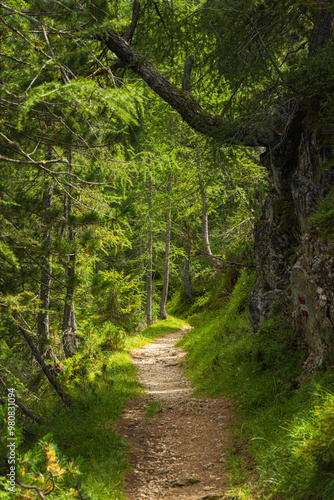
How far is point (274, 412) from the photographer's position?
5.09m

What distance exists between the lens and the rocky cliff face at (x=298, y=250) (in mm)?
4918

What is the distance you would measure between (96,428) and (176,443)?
1332mm

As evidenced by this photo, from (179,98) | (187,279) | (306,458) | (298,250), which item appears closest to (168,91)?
(179,98)

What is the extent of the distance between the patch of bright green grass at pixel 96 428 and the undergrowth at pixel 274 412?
4.87 feet

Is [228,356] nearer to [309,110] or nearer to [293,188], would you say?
[293,188]

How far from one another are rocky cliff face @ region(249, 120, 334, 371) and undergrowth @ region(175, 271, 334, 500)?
0.47 meters

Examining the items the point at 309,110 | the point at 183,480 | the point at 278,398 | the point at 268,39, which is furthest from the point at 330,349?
the point at 268,39

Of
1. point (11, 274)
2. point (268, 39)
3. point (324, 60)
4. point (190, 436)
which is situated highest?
point (268, 39)

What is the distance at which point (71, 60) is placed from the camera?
452cm

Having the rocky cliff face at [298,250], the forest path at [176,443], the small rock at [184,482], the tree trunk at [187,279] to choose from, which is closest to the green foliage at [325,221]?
the rocky cliff face at [298,250]

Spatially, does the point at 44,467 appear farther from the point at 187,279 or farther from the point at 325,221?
the point at 187,279

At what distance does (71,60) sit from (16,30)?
33.2 inches

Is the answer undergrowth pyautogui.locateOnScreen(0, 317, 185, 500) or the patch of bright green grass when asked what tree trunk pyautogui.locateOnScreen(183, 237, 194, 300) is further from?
the patch of bright green grass

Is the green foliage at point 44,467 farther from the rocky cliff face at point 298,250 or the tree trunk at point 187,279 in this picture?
the tree trunk at point 187,279
